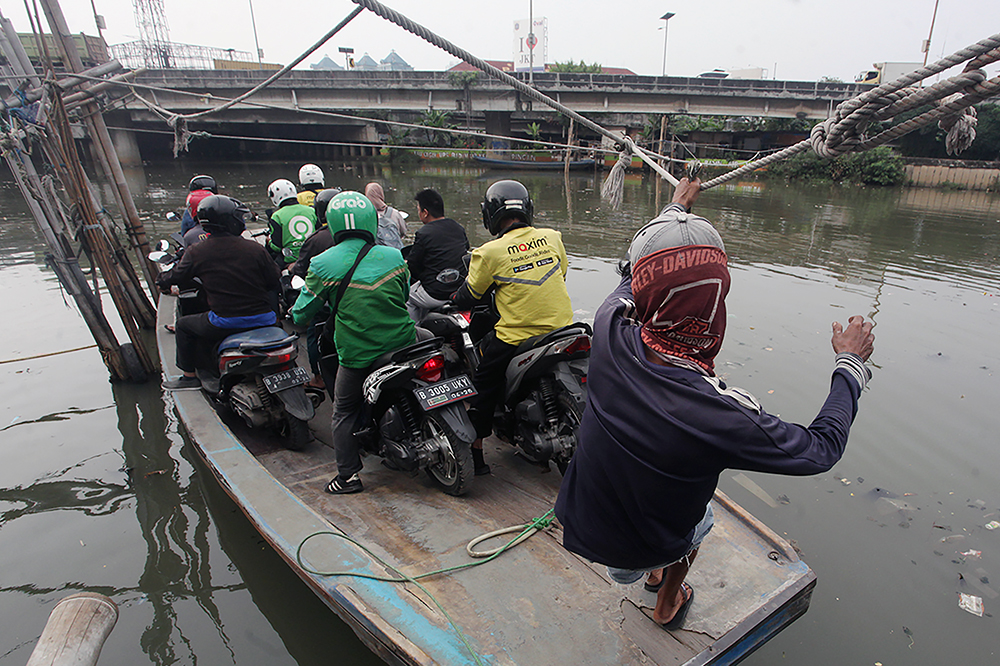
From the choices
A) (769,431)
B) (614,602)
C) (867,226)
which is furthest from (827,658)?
(867,226)

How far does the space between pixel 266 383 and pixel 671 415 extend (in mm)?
3202

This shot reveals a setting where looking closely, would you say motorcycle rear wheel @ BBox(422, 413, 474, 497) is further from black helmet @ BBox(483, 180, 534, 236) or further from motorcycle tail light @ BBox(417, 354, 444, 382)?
black helmet @ BBox(483, 180, 534, 236)

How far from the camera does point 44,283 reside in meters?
8.76

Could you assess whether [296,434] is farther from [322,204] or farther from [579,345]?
[579,345]

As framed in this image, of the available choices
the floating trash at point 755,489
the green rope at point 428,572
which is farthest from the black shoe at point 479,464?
the floating trash at point 755,489

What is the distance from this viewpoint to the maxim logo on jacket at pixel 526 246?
3.24 meters

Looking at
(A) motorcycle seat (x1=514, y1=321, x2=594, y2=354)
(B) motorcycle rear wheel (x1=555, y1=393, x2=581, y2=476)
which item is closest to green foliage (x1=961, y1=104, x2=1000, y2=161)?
(A) motorcycle seat (x1=514, y1=321, x2=594, y2=354)

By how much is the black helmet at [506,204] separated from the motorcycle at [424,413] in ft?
2.91

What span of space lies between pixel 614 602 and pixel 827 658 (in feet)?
4.20

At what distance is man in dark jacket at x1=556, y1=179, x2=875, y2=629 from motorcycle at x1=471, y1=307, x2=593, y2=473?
1348mm

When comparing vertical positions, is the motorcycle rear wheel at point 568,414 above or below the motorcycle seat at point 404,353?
below

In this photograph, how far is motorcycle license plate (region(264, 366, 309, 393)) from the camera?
3.80 meters

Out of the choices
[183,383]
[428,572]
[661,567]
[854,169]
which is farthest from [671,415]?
[854,169]

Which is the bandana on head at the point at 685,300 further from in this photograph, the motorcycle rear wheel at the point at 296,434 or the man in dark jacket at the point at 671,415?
the motorcycle rear wheel at the point at 296,434
